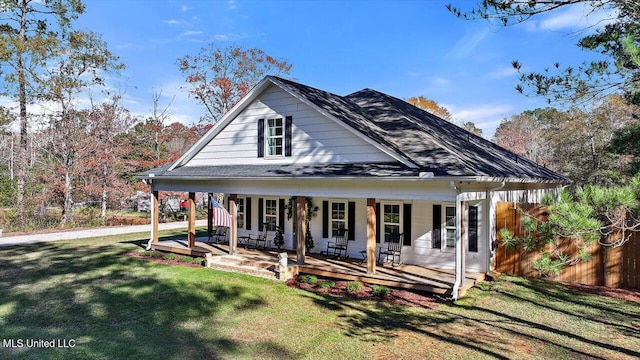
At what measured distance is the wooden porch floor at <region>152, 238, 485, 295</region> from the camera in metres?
9.91

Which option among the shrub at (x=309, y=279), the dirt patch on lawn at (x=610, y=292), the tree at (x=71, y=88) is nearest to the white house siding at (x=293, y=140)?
the shrub at (x=309, y=279)

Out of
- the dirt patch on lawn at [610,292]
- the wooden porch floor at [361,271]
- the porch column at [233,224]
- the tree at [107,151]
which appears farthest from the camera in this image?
the tree at [107,151]

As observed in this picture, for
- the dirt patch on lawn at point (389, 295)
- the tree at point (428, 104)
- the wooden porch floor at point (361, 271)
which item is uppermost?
the tree at point (428, 104)

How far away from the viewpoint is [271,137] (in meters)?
13.4

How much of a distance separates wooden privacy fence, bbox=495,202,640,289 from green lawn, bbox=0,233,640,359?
763mm

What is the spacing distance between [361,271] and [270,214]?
5.59 metres

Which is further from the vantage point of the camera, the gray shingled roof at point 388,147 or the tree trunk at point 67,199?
the tree trunk at point 67,199

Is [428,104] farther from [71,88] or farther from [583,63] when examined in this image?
[583,63]

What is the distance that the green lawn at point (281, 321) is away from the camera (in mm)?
6410

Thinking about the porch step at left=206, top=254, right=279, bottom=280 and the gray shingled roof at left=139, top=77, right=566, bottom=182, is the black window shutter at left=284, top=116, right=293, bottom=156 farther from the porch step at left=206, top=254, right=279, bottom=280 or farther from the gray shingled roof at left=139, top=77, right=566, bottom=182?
the porch step at left=206, top=254, right=279, bottom=280

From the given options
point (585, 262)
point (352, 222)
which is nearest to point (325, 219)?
point (352, 222)

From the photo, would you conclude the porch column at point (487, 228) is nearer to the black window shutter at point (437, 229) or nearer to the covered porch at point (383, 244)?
the covered porch at point (383, 244)

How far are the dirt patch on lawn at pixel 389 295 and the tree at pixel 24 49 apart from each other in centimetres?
2224

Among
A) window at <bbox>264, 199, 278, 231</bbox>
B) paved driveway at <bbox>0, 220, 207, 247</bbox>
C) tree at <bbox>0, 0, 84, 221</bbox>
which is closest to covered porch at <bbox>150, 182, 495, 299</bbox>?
window at <bbox>264, 199, 278, 231</bbox>
